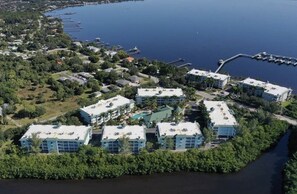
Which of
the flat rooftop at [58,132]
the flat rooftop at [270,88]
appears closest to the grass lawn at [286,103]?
the flat rooftop at [270,88]

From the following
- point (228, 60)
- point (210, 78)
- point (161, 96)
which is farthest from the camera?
point (228, 60)

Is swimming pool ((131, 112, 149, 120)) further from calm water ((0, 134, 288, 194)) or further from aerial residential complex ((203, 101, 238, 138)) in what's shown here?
calm water ((0, 134, 288, 194))

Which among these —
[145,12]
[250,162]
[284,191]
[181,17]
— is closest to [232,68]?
[250,162]

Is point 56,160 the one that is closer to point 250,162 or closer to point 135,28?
point 250,162

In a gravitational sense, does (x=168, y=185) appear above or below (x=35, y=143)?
below

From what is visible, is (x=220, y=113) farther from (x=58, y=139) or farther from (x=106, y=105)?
(x=58, y=139)

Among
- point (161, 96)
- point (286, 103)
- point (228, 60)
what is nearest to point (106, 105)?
point (161, 96)
